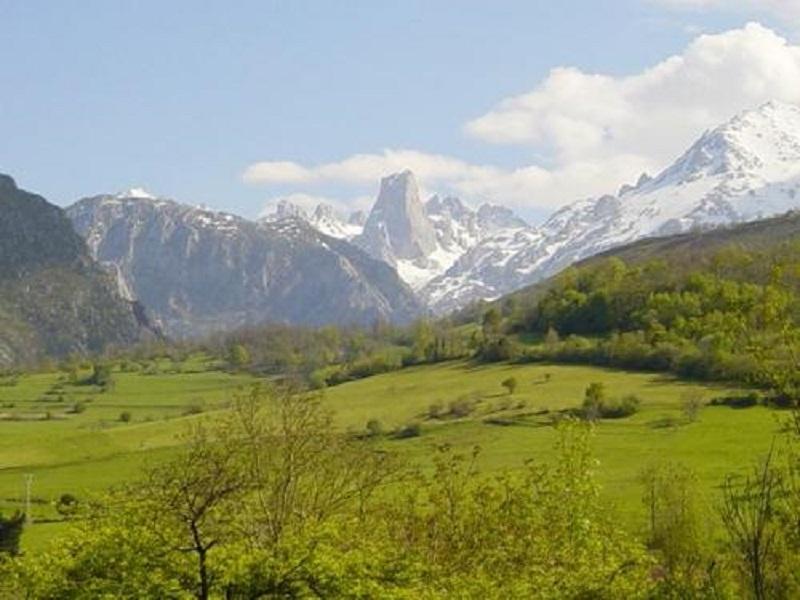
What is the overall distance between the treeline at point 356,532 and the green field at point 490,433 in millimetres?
43291

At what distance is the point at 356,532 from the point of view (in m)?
41.8

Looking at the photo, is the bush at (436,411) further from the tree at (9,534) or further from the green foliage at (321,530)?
the green foliage at (321,530)

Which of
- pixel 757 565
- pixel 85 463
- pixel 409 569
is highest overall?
pixel 757 565

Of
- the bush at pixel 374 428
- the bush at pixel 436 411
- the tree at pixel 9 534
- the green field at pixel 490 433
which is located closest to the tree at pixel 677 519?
the green field at pixel 490 433

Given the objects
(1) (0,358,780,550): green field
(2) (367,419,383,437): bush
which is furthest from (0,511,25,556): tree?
(2) (367,419,383,437): bush

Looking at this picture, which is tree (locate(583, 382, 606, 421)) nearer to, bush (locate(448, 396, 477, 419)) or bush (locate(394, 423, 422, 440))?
bush (locate(448, 396, 477, 419))

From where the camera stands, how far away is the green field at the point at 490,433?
120500 mm

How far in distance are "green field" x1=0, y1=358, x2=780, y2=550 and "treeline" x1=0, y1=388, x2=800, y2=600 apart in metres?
43.3

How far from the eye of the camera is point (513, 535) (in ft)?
149

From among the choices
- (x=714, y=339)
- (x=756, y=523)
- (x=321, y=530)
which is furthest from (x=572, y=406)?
(x=756, y=523)

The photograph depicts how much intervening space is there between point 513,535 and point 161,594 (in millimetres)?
16585

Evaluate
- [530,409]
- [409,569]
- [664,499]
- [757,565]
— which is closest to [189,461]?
[409,569]

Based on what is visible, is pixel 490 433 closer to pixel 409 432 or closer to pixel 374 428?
pixel 409 432

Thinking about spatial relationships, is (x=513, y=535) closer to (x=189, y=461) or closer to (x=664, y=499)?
(x=189, y=461)
